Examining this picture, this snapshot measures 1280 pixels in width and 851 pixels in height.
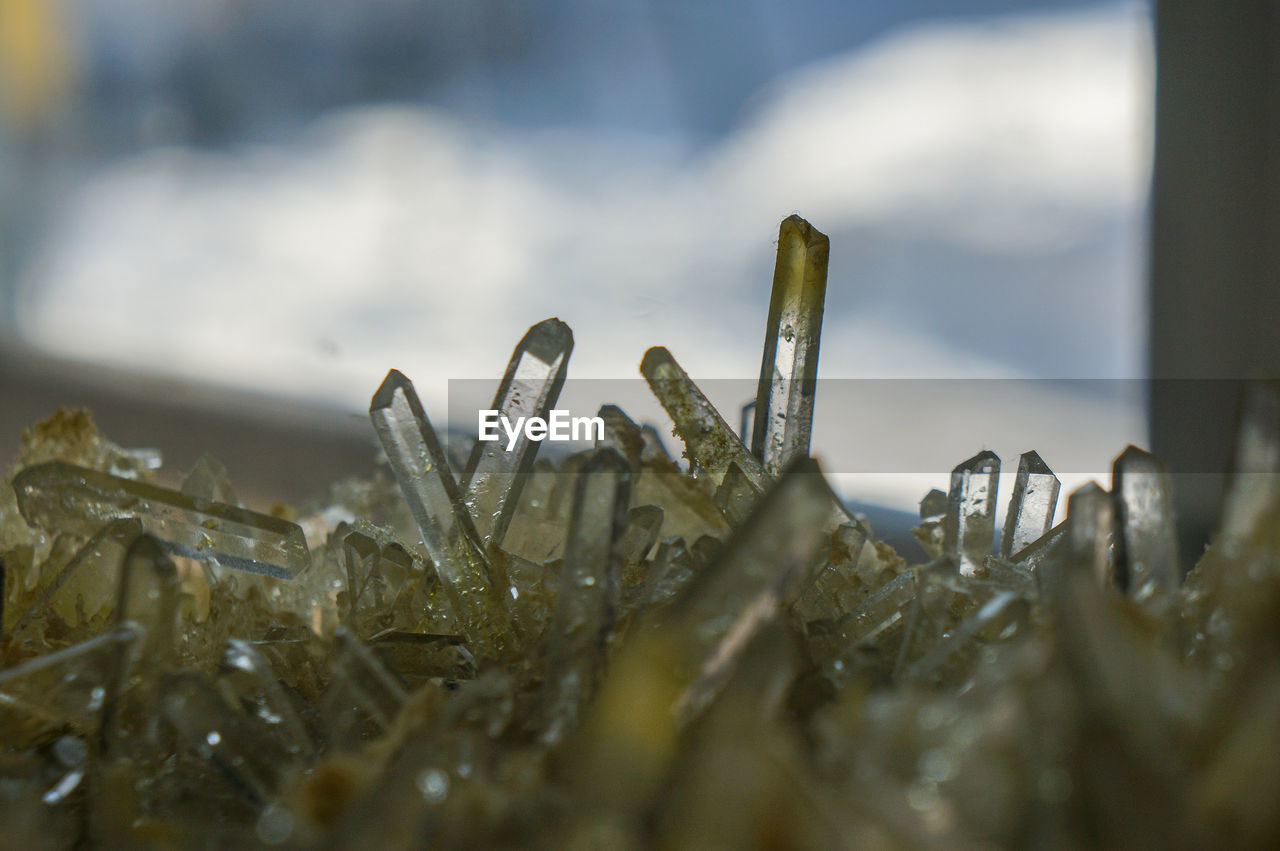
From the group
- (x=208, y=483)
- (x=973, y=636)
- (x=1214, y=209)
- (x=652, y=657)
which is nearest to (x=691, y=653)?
(x=652, y=657)

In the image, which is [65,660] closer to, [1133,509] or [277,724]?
[277,724]

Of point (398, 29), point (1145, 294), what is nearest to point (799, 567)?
point (1145, 294)

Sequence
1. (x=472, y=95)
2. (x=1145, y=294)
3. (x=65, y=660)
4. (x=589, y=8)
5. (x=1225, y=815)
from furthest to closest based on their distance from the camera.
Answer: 1. (x=472, y=95)
2. (x=589, y=8)
3. (x=1145, y=294)
4. (x=65, y=660)
5. (x=1225, y=815)

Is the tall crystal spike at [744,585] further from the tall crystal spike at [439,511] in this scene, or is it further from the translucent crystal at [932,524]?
the translucent crystal at [932,524]

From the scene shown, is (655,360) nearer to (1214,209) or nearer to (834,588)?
(834,588)

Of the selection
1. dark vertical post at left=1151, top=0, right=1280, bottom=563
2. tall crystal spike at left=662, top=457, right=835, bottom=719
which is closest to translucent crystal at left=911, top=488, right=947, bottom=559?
tall crystal spike at left=662, top=457, right=835, bottom=719

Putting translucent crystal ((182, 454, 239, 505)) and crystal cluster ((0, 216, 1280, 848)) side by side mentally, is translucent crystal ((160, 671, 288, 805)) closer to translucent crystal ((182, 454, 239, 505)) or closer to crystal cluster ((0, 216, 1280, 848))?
crystal cluster ((0, 216, 1280, 848))
